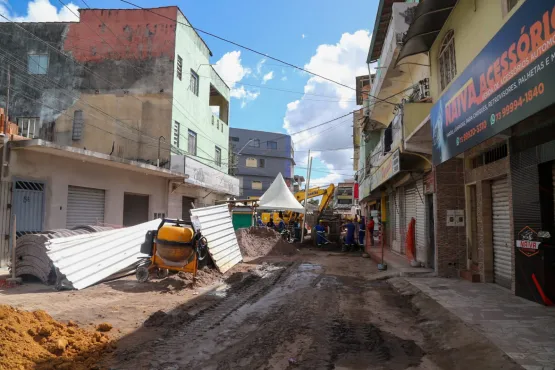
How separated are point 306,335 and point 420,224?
8.80 metres

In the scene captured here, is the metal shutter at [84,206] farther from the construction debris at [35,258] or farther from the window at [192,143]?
the window at [192,143]

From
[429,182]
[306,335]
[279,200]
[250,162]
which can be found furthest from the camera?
[250,162]

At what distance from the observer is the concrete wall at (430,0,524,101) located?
704 centimetres

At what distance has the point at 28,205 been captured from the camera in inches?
440

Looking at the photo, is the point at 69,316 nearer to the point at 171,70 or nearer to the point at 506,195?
the point at 506,195

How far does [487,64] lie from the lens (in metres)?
5.71

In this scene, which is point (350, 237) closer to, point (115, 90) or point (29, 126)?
point (115, 90)

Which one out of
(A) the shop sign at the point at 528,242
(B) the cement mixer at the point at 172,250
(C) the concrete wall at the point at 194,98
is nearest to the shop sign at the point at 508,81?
(A) the shop sign at the point at 528,242

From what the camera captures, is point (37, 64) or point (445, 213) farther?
point (37, 64)

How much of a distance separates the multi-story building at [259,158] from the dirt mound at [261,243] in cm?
3955

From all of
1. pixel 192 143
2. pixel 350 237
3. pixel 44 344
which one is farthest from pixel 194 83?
pixel 44 344

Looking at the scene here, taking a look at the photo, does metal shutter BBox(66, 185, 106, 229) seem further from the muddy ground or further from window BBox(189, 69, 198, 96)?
window BBox(189, 69, 198, 96)

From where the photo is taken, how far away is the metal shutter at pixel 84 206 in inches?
516

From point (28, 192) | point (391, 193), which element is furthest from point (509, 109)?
point (391, 193)
